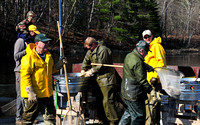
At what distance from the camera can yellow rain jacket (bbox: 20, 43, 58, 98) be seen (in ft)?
14.3

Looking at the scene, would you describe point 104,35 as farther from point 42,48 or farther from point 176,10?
point 42,48

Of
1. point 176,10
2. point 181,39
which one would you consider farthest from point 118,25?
point 176,10

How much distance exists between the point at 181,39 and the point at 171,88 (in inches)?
2302

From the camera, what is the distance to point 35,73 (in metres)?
4.46

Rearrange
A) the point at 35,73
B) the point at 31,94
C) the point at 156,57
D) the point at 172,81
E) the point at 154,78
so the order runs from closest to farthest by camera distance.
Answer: the point at 31,94 < the point at 35,73 < the point at 172,81 < the point at 154,78 < the point at 156,57

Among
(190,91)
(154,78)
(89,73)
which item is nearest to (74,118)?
(89,73)

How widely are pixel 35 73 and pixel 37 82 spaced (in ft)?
0.52

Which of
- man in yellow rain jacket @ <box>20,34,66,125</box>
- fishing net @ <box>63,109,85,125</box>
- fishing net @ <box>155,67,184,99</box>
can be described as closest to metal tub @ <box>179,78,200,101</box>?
fishing net @ <box>155,67,184,99</box>

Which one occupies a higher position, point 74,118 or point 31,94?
point 31,94

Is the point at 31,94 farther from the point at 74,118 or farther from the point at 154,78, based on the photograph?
the point at 154,78

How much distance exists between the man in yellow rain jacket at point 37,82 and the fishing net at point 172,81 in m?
2.10

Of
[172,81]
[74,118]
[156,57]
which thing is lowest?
[74,118]

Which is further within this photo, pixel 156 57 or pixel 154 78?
pixel 156 57

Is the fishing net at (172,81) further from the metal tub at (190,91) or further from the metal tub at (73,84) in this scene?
the metal tub at (73,84)
